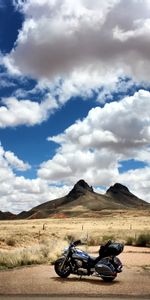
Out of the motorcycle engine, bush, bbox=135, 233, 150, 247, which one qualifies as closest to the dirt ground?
the motorcycle engine

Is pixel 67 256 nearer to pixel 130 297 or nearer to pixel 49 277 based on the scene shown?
pixel 49 277

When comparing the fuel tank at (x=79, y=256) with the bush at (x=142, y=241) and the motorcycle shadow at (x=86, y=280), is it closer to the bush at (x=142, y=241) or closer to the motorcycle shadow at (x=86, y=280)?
the motorcycle shadow at (x=86, y=280)

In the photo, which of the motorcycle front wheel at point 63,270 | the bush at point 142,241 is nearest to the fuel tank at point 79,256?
the motorcycle front wheel at point 63,270

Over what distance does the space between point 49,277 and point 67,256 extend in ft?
3.05

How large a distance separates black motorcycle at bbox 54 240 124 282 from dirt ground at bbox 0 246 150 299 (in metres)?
0.24

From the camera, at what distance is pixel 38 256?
22.1m

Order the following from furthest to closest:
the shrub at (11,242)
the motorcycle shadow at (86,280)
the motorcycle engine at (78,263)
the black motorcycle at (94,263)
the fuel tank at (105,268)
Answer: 1. the shrub at (11,242)
2. the motorcycle engine at (78,263)
3. the black motorcycle at (94,263)
4. the fuel tank at (105,268)
5. the motorcycle shadow at (86,280)

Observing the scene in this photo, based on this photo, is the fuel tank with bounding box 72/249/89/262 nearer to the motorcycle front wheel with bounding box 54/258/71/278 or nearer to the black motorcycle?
the black motorcycle

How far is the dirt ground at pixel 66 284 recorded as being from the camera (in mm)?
13820

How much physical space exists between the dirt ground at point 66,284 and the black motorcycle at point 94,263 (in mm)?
243

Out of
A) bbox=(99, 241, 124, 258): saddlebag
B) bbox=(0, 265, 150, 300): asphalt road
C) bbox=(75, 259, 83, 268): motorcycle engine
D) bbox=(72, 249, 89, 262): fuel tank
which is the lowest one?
bbox=(0, 265, 150, 300): asphalt road

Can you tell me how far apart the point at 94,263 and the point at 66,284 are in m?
1.64

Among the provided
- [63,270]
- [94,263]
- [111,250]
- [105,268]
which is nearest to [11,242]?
[63,270]

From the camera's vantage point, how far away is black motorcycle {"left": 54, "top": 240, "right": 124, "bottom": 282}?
624 inches
